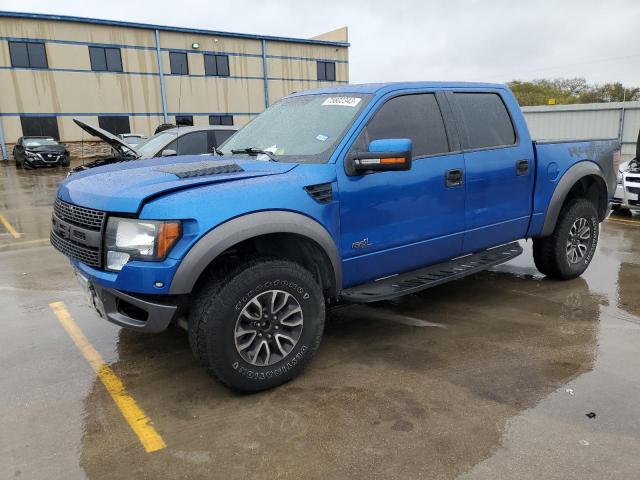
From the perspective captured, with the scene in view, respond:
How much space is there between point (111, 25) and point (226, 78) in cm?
742

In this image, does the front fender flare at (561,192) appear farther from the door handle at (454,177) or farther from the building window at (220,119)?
the building window at (220,119)

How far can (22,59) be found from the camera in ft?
90.9

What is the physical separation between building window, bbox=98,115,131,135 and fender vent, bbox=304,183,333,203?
3014 cm

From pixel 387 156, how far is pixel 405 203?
1.88 ft

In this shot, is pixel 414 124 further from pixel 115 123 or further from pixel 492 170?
pixel 115 123

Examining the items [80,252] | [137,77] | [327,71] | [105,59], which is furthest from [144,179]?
[327,71]

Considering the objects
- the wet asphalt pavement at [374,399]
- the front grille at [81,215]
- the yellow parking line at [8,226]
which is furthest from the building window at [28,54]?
the front grille at [81,215]

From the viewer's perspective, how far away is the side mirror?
3.26 metres

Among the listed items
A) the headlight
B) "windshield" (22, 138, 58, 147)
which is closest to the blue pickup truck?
the headlight

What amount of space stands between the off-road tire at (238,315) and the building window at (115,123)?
3030 cm

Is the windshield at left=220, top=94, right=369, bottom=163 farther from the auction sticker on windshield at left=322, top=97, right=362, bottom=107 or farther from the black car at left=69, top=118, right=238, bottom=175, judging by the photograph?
the black car at left=69, top=118, right=238, bottom=175

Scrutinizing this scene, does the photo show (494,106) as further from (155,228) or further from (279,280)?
(155,228)

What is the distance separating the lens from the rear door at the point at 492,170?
4262 millimetres

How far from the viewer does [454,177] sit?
4055mm
